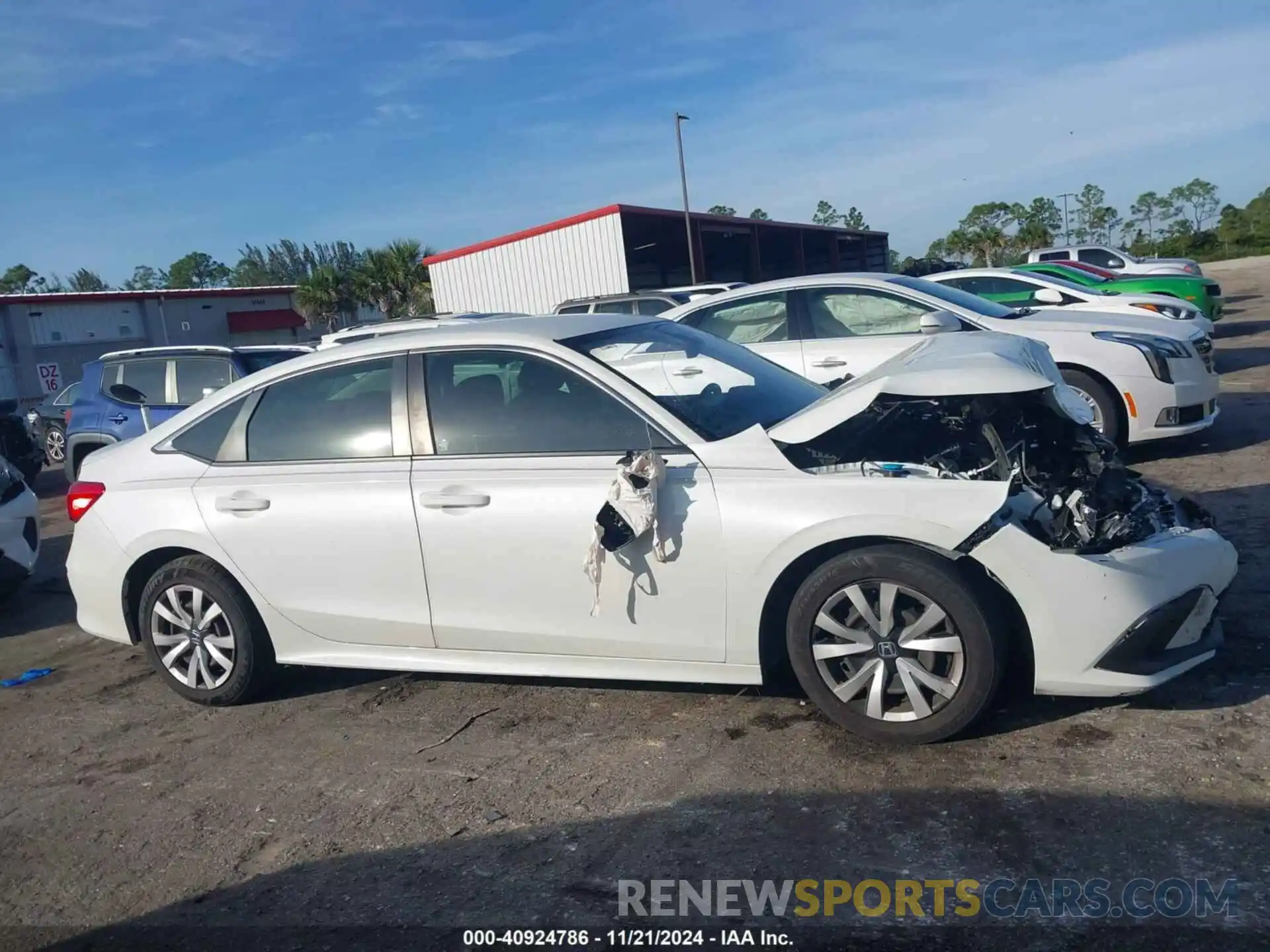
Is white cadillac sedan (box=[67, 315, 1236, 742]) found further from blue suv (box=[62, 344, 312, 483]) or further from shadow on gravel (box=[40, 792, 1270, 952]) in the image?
blue suv (box=[62, 344, 312, 483])

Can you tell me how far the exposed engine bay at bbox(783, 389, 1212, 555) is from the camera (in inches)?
155

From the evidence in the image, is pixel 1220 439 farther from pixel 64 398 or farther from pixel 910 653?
pixel 64 398

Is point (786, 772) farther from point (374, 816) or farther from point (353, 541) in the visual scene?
point (353, 541)

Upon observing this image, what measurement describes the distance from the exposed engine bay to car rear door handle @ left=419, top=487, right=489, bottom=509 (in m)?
1.28

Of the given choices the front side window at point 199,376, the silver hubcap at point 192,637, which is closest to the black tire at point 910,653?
the silver hubcap at point 192,637

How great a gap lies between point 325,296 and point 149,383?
113 ft

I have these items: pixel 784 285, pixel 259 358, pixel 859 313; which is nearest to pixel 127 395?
pixel 259 358

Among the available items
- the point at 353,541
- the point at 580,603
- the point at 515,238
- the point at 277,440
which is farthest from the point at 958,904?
the point at 515,238

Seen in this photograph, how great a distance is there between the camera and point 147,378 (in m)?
11.2

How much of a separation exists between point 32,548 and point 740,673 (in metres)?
6.02

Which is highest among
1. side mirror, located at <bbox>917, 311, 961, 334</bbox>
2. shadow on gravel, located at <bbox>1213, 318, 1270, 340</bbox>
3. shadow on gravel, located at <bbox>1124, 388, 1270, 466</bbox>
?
side mirror, located at <bbox>917, 311, 961, 334</bbox>

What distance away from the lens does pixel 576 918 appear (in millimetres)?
3135

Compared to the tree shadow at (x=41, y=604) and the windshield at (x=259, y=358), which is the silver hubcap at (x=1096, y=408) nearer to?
the windshield at (x=259, y=358)

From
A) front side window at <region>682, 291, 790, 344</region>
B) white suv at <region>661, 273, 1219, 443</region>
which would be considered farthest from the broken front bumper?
front side window at <region>682, 291, 790, 344</region>
